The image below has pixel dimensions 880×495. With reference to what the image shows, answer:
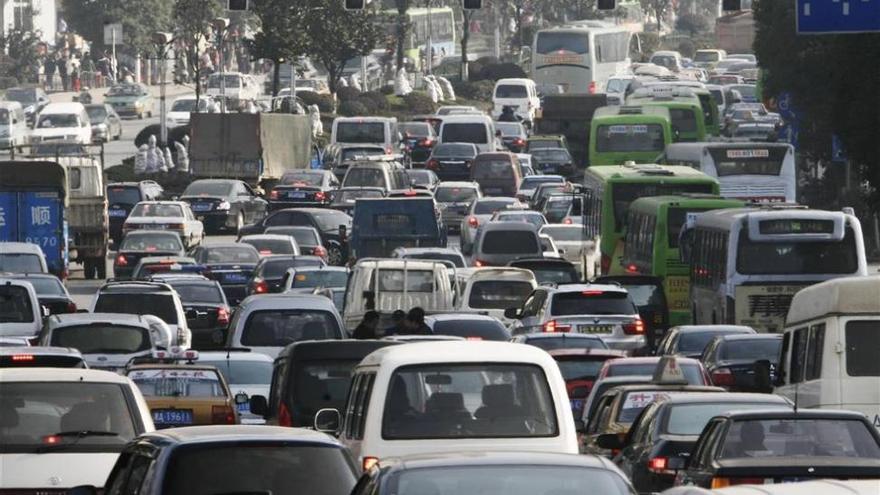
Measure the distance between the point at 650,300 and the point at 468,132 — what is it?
125ft

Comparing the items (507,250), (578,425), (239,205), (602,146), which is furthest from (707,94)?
(578,425)

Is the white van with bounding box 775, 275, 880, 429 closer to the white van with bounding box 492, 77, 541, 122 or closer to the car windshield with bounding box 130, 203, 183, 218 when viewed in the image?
the car windshield with bounding box 130, 203, 183, 218

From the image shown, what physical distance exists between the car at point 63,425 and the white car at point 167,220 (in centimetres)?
3577

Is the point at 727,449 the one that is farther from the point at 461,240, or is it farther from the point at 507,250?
the point at 461,240

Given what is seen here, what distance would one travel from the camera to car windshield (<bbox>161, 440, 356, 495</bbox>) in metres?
11.9

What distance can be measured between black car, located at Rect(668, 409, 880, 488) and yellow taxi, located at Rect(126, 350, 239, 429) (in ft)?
21.7

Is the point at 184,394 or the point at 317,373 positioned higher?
the point at 317,373

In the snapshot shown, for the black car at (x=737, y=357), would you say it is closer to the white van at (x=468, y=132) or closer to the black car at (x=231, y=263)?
the black car at (x=231, y=263)

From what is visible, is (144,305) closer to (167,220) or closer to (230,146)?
(167,220)

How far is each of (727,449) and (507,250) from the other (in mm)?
29903

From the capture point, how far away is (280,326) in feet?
88.7

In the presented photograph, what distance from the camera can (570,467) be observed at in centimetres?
1020

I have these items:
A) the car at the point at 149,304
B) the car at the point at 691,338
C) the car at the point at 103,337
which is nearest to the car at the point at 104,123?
the car at the point at 149,304

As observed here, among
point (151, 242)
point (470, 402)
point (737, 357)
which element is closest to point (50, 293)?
point (151, 242)
